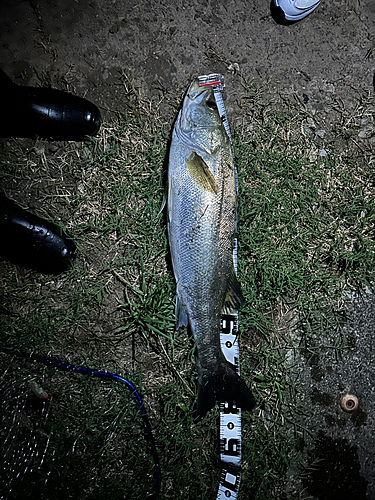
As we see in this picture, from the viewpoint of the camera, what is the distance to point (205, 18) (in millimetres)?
3195

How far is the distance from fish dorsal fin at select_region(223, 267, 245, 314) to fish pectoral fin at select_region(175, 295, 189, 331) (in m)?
0.34

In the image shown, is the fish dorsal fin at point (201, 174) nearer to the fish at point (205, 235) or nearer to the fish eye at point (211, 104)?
the fish at point (205, 235)

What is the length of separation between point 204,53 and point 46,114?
5.13 ft

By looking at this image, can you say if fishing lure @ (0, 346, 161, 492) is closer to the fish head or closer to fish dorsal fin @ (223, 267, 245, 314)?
fish dorsal fin @ (223, 267, 245, 314)

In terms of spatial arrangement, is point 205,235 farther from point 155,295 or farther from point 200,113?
point 200,113

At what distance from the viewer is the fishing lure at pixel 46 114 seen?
2729 mm

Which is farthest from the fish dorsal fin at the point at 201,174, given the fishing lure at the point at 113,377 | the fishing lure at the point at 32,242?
the fishing lure at the point at 113,377

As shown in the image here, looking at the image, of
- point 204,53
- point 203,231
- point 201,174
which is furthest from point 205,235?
point 204,53

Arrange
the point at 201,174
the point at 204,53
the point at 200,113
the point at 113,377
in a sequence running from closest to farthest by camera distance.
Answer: the point at 201,174 < the point at 200,113 < the point at 113,377 < the point at 204,53

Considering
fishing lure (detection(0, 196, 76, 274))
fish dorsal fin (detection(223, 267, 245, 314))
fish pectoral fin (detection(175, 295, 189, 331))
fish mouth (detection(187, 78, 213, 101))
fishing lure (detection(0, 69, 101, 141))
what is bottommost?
fish pectoral fin (detection(175, 295, 189, 331))

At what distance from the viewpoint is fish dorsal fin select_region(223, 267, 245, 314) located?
2776 mm

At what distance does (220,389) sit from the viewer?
2744 mm

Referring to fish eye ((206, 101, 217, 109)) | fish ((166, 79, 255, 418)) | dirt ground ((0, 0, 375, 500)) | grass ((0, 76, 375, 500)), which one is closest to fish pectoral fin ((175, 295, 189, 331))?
fish ((166, 79, 255, 418))

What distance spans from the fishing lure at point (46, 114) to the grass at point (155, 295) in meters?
0.13
